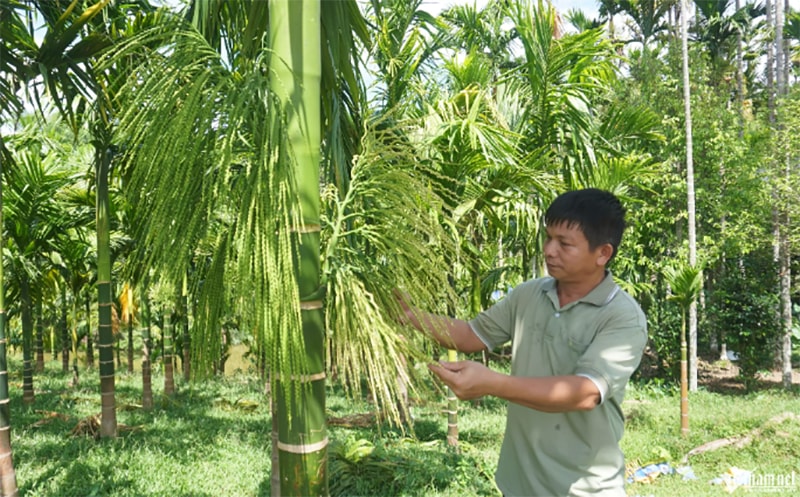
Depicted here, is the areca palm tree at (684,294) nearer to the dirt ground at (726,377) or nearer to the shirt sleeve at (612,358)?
the dirt ground at (726,377)

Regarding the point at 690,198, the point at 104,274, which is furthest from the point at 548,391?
the point at 690,198

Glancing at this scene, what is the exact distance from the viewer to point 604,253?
1.75m

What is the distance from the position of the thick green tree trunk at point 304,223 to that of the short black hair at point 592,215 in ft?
2.50

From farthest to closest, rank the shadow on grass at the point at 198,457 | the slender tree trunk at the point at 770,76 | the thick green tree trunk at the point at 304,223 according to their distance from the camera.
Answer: the slender tree trunk at the point at 770,76 < the shadow on grass at the point at 198,457 < the thick green tree trunk at the point at 304,223

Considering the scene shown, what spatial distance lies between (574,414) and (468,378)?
518 millimetres

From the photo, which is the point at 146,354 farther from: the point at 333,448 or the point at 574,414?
the point at 574,414

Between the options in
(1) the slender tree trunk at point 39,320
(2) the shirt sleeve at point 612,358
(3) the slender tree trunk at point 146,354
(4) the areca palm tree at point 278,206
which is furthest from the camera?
(1) the slender tree trunk at point 39,320

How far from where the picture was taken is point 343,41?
1.68 meters

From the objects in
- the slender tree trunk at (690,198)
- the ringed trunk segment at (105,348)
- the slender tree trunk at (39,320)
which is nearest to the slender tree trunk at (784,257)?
the slender tree trunk at (690,198)

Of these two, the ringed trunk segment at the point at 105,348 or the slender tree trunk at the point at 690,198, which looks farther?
the slender tree trunk at the point at 690,198

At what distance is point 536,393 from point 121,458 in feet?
17.6

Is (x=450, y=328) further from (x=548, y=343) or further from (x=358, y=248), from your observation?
(x=358, y=248)

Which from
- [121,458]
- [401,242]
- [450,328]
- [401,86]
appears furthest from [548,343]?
[121,458]

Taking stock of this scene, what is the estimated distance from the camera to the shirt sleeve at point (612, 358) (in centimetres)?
155
